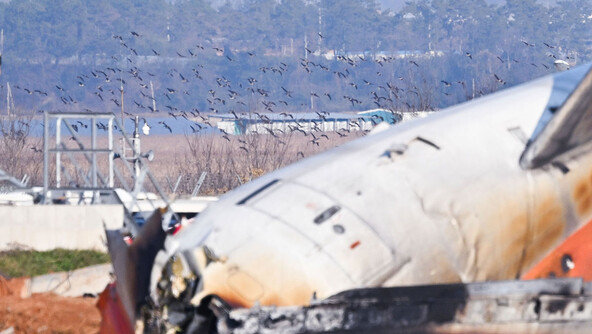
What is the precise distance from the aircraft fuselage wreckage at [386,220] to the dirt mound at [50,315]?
9692 mm

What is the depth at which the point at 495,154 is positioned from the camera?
13.8 meters

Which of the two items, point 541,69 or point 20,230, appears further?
point 541,69

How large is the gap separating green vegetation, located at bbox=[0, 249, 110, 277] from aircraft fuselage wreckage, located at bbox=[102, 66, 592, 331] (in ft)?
58.3

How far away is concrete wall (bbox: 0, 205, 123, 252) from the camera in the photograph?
31.9 meters

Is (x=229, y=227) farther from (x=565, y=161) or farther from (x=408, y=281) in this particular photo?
(x=565, y=161)

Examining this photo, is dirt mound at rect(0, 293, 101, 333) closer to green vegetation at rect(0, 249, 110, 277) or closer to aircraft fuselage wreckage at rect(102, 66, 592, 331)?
green vegetation at rect(0, 249, 110, 277)

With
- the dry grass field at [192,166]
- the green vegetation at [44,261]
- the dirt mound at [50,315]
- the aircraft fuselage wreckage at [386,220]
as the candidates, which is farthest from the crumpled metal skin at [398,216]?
the dry grass field at [192,166]

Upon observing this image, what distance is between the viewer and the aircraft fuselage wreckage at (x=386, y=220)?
39.0 feet

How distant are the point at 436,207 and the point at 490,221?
0.68 metres

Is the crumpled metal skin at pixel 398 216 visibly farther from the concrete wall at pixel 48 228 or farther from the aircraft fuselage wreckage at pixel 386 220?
the concrete wall at pixel 48 228

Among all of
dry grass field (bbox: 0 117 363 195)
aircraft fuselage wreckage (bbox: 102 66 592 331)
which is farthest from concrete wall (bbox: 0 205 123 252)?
dry grass field (bbox: 0 117 363 195)

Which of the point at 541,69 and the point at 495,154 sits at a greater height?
the point at 495,154

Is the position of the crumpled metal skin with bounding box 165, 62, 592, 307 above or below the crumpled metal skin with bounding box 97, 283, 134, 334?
above

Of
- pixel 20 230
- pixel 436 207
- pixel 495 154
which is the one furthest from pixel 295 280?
pixel 20 230
